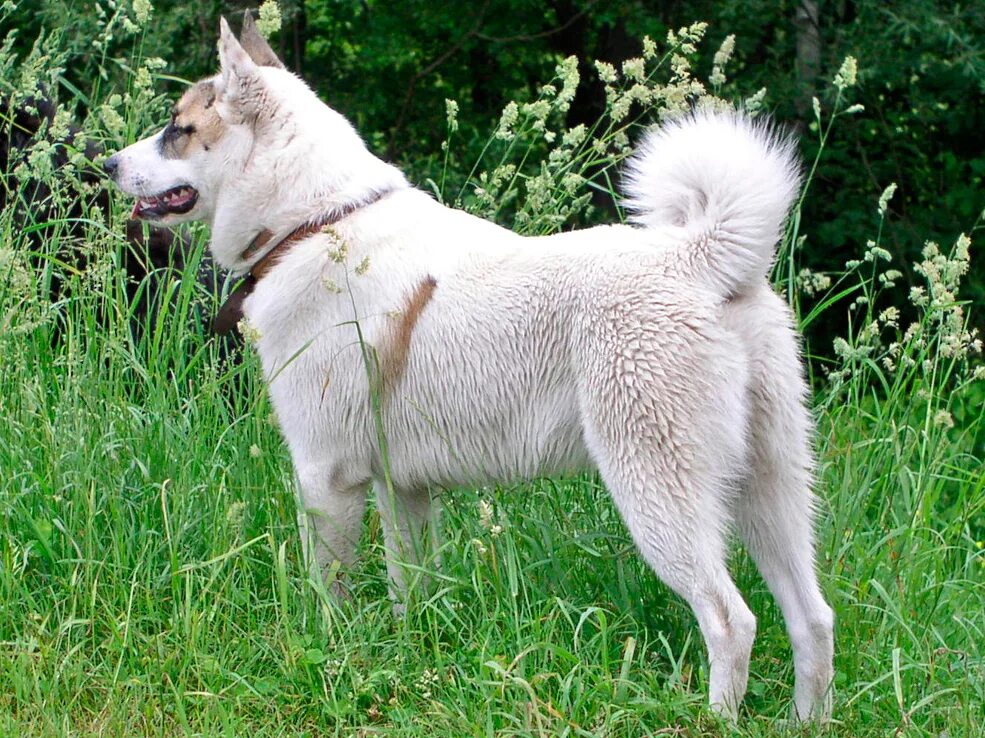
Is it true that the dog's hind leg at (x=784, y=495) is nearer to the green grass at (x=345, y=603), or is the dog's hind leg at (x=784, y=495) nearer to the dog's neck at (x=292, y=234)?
the green grass at (x=345, y=603)

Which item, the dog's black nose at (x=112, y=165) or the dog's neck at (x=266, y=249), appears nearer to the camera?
the dog's neck at (x=266, y=249)

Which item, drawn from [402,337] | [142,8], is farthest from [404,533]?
[142,8]

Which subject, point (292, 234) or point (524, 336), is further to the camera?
point (292, 234)

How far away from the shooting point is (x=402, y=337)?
358 cm

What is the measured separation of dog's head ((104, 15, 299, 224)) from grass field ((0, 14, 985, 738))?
341 mm

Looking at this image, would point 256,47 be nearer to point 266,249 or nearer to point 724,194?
point 266,249

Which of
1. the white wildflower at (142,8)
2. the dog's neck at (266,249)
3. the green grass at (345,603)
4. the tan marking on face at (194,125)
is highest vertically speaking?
the white wildflower at (142,8)

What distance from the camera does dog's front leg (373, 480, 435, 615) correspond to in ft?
11.8

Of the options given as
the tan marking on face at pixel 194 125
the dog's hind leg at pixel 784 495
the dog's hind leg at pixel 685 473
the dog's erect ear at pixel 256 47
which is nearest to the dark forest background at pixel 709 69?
the dog's erect ear at pixel 256 47

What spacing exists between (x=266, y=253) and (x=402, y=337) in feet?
1.81

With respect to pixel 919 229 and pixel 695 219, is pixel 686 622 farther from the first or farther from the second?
pixel 919 229

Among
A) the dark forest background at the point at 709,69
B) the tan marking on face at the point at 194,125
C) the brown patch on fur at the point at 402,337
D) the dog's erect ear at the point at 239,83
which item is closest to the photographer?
the brown patch on fur at the point at 402,337

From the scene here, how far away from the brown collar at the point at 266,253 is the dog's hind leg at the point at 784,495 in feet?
3.93

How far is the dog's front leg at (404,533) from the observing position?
3.61 m
